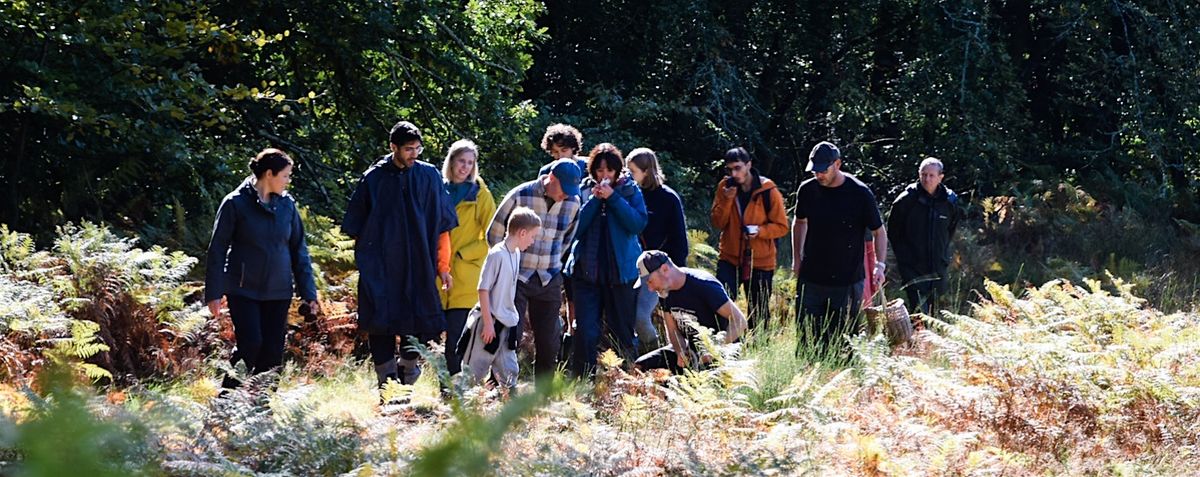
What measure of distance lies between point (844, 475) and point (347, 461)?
1.91 m

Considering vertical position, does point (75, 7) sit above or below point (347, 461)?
above

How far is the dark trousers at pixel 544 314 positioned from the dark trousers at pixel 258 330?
141 centimetres

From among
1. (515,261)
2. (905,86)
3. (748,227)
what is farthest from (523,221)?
(905,86)

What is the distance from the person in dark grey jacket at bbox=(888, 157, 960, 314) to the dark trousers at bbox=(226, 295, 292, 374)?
5.65m

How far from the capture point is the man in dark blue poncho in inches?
307

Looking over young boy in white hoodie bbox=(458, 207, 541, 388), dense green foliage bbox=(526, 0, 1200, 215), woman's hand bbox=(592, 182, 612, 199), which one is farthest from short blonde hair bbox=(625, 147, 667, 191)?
dense green foliage bbox=(526, 0, 1200, 215)

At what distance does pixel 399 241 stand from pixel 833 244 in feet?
9.43

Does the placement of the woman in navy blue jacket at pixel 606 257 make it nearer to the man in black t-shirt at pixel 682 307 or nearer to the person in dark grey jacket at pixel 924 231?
the man in black t-shirt at pixel 682 307

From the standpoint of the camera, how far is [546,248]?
8.13 m

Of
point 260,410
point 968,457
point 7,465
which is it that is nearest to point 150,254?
point 260,410

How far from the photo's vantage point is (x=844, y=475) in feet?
17.3

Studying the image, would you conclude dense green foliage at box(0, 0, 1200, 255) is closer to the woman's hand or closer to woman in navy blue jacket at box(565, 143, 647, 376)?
woman in navy blue jacket at box(565, 143, 647, 376)

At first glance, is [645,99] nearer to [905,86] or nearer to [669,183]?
[669,183]

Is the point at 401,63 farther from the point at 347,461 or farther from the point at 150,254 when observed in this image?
the point at 347,461
